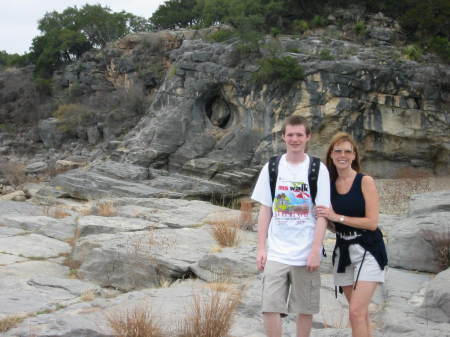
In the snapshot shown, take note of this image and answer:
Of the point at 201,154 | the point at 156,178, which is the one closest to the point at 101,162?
the point at 156,178

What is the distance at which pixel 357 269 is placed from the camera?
3.04m

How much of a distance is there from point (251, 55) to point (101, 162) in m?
8.43

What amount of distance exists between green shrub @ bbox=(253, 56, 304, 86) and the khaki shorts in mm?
17808

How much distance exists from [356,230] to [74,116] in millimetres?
28891

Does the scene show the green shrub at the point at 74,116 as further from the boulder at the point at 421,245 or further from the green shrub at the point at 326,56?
the boulder at the point at 421,245

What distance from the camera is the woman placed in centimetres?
300

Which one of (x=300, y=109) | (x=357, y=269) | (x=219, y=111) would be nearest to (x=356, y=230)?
(x=357, y=269)

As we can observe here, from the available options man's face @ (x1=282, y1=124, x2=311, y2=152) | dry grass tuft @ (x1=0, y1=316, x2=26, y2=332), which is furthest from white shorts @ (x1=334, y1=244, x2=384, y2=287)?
dry grass tuft @ (x1=0, y1=316, x2=26, y2=332)

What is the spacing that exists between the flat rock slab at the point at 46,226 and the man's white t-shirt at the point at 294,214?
6955 millimetres

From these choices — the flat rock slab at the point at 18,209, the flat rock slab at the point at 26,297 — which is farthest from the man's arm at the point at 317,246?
the flat rock slab at the point at 18,209

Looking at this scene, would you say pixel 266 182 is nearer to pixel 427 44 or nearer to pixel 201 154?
pixel 201 154

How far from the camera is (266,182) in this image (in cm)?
318

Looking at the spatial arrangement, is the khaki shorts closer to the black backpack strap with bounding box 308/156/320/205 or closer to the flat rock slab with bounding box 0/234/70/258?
the black backpack strap with bounding box 308/156/320/205

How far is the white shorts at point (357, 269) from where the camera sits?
9.84 ft
